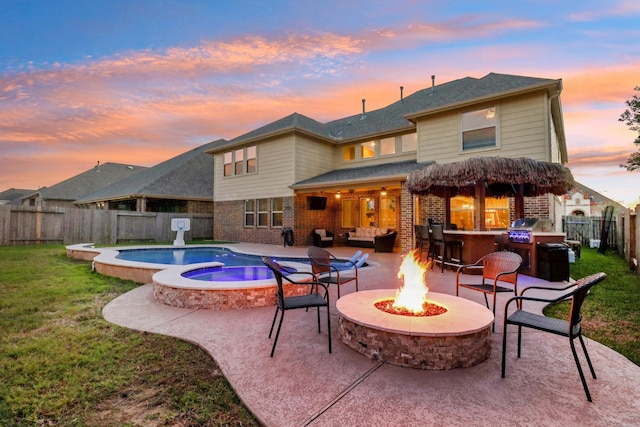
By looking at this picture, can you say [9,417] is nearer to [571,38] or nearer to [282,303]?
[282,303]

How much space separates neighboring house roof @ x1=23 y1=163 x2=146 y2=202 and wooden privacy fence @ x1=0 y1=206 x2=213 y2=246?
12.0 metres

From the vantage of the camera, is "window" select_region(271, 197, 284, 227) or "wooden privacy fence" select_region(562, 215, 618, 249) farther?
"wooden privacy fence" select_region(562, 215, 618, 249)

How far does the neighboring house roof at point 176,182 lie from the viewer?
60.6 ft

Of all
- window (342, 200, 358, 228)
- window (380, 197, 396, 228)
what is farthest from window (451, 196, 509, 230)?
window (342, 200, 358, 228)

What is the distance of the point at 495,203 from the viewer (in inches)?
418

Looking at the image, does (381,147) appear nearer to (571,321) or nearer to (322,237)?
(322,237)

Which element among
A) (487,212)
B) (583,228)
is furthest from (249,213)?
(583,228)

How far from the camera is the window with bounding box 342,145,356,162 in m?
15.3

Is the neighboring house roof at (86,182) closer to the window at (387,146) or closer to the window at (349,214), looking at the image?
the window at (349,214)

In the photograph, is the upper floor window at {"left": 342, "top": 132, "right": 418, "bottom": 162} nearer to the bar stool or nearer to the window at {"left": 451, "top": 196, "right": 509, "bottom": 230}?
the window at {"left": 451, "top": 196, "right": 509, "bottom": 230}

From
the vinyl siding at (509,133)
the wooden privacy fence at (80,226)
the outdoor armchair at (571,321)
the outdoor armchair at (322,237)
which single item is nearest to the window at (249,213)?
the outdoor armchair at (322,237)

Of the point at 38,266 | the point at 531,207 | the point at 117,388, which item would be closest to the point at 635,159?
the point at 531,207

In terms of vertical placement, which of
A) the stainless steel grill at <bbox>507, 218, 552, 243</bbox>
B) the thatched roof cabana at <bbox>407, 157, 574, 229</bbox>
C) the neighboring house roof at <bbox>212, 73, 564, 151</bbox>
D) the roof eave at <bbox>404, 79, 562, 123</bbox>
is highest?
the neighboring house roof at <bbox>212, 73, 564, 151</bbox>

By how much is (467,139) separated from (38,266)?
13.7 metres
